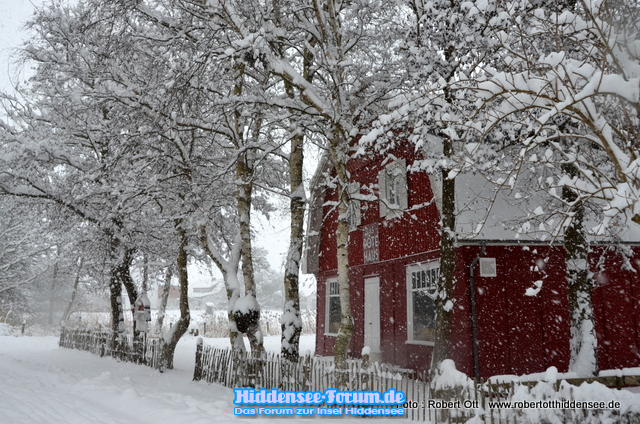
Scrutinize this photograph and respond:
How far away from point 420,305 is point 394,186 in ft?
12.3

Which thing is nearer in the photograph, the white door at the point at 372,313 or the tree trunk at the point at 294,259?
the tree trunk at the point at 294,259

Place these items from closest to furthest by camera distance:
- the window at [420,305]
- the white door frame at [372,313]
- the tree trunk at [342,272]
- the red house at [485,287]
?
the tree trunk at [342,272] → the red house at [485,287] → the window at [420,305] → the white door frame at [372,313]

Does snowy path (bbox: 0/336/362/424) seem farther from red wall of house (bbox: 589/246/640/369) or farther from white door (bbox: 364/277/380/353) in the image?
red wall of house (bbox: 589/246/640/369)

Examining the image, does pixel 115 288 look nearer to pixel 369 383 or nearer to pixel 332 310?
pixel 332 310

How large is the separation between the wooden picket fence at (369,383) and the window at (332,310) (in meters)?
5.49

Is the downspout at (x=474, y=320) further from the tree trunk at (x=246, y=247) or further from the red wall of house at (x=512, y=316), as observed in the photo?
the tree trunk at (x=246, y=247)

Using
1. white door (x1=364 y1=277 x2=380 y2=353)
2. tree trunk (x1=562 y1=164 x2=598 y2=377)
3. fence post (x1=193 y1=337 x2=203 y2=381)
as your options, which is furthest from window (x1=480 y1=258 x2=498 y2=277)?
fence post (x1=193 y1=337 x2=203 y2=381)

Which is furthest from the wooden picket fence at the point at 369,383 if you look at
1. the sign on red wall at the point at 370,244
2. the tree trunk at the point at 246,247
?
the sign on red wall at the point at 370,244

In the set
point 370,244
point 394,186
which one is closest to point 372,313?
point 370,244

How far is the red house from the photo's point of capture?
35.4ft

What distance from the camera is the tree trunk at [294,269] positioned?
10.0 meters

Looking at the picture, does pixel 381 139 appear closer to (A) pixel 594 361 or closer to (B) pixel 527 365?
(A) pixel 594 361

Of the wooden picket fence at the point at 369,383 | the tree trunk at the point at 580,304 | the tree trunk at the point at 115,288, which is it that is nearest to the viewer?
the wooden picket fence at the point at 369,383

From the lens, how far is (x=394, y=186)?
14.2 metres
